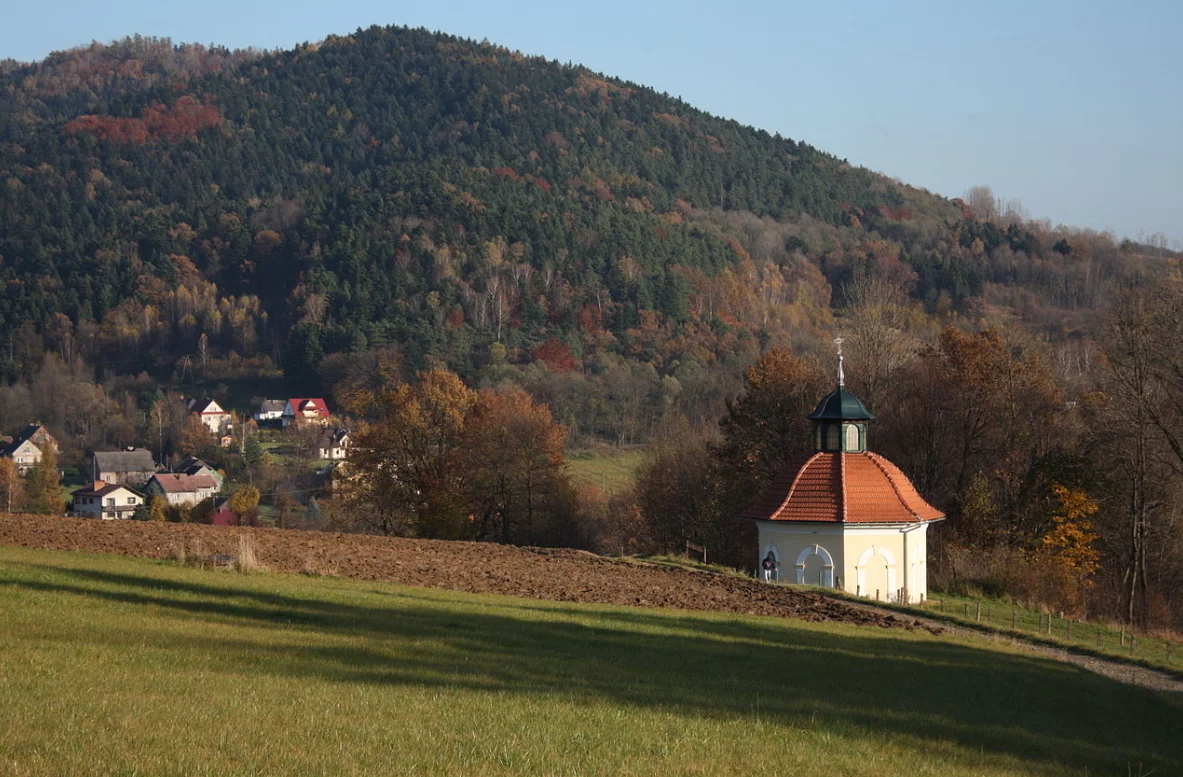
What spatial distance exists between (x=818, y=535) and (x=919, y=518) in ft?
9.78

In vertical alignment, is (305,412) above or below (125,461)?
above

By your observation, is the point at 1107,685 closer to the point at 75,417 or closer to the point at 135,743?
the point at 135,743

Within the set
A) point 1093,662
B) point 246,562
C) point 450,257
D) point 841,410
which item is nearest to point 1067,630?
point 1093,662

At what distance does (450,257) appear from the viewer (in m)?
142

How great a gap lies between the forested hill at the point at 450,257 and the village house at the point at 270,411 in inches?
236

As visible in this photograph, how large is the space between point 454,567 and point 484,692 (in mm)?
14696

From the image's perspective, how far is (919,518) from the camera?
1416 inches

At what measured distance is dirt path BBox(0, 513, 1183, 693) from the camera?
76.3ft

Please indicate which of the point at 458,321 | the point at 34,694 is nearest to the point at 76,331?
the point at 458,321

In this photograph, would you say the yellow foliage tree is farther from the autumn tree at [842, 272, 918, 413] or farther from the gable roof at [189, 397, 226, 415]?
the gable roof at [189, 397, 226, 415]

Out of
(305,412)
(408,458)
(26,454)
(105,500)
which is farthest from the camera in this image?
(305,412)

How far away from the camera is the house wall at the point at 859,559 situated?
3525 cm

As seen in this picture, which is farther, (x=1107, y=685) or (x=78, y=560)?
(x=78, y=560)

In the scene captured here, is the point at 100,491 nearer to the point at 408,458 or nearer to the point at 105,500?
the point at 105,500
